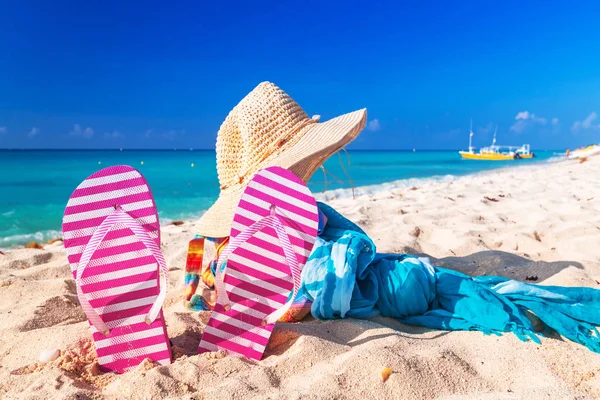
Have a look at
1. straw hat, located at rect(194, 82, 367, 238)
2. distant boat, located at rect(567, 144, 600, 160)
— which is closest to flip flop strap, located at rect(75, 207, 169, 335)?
straw hat, located at rect(194, 82, 367, 238)

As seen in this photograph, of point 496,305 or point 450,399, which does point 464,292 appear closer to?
point 496,305

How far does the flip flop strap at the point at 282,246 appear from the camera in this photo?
157cm

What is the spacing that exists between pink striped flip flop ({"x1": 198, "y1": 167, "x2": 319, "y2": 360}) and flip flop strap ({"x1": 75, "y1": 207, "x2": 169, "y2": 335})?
204mm

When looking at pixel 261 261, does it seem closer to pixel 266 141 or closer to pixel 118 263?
pixel 118 263

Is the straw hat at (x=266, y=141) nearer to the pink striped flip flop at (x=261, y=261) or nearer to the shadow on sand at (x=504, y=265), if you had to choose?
the pink striped flip flop at (x=261, y=261)

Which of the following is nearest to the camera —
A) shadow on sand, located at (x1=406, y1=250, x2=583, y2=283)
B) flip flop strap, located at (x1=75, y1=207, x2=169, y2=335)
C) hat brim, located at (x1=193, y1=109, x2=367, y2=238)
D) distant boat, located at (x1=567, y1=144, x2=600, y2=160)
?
flip flop strap, located at (x1=75, y1=207, x2=169, y2=335)

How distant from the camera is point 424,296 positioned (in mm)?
1942

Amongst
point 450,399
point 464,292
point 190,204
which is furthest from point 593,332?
point 190,204

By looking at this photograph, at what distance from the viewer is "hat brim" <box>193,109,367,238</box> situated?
2.01m

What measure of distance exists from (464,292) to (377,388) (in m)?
0.80

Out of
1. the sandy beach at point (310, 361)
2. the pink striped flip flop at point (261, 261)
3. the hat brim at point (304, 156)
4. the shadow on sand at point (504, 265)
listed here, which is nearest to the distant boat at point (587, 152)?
the shadow on sand at point (504, 265)

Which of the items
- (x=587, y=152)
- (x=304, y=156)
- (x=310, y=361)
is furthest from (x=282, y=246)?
(x=587, y=152)

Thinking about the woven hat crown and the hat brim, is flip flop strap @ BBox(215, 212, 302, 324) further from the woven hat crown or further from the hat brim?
the woven hat crown

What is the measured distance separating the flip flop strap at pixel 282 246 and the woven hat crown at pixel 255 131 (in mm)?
585
